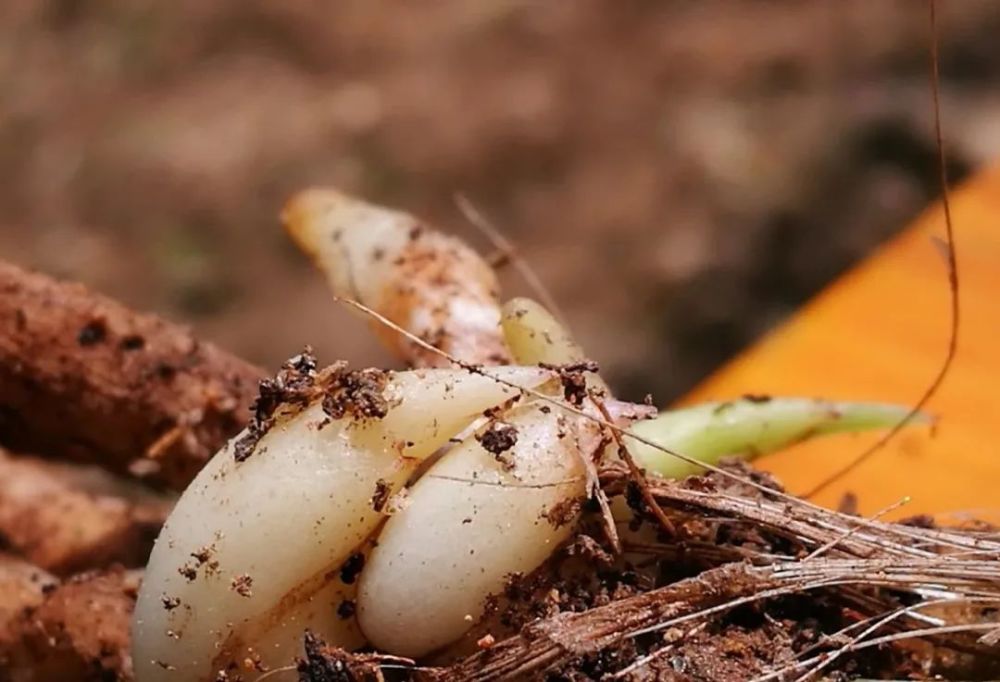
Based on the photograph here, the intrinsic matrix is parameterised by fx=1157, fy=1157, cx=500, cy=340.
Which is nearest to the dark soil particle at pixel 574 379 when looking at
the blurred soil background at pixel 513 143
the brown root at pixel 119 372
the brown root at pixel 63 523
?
the brown root at pixel 119 372

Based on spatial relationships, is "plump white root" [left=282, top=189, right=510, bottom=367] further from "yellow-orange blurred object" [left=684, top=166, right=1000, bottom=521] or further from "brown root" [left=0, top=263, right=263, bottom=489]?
"yellow-orange blurred object" [left=684, top=166, right=1000, bottom=521]

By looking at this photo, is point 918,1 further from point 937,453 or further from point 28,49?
point 28,49

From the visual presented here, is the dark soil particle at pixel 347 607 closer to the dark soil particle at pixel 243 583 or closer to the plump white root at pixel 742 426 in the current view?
the dark soil particle at pixel 243 583

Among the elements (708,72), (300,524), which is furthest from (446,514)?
(708,72)

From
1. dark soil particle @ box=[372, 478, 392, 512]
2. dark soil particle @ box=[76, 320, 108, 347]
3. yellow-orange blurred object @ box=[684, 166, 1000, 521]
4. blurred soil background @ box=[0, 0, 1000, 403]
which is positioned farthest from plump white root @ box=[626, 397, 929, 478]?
blurred soil background @ box=[0, 0, 1000, 403]

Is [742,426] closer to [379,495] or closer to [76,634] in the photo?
[379,495]

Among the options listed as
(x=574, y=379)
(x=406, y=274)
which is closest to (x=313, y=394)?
(x=574, y=379)
